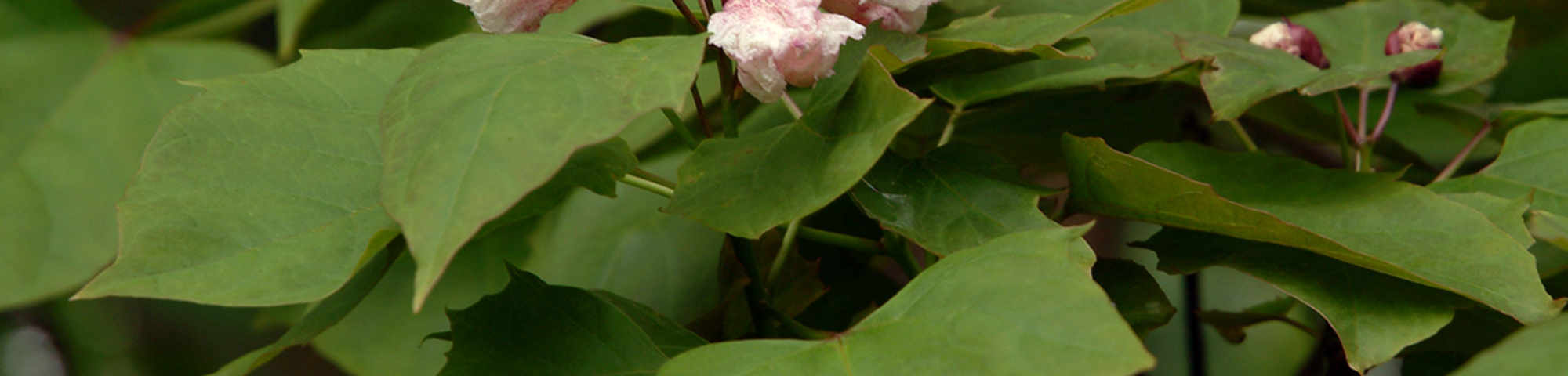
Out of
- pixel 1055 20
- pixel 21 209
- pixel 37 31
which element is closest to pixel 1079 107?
pixel 1055 20

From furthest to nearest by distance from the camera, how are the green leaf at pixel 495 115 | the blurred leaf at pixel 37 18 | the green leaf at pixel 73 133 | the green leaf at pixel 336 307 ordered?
the blurred leaf at pixel 37 18 < the green leaf at pixel 73 133 < the green leaf at pixel 336 307 < the green leaf at pixel 495 115

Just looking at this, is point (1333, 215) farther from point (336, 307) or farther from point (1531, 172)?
point (336, 307)

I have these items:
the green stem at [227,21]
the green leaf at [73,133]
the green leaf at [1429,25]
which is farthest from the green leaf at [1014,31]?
the green stem at [227,21]

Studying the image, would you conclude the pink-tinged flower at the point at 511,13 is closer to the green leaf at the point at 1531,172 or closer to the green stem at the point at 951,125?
the green stem at the point at 951,125

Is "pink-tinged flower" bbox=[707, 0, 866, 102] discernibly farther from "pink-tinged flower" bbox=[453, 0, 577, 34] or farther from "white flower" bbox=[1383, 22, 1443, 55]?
"white flower" bbox=[1383, 22, 1443, 55]

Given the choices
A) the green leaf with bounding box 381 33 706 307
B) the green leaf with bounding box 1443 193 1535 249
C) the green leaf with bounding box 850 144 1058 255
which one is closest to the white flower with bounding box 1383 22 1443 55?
the green leaf with bounding box 1443 193 1535 249
